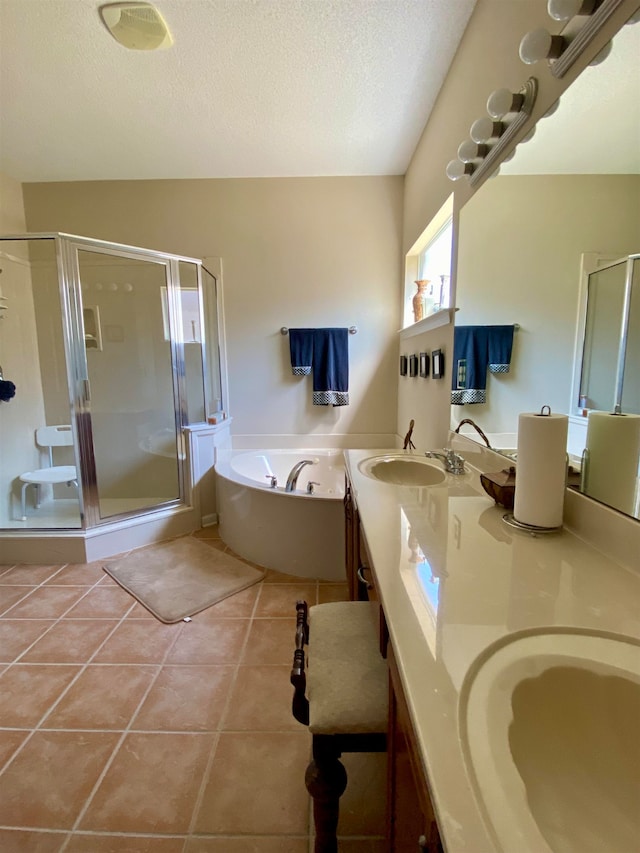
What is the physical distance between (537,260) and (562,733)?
117 centimetres

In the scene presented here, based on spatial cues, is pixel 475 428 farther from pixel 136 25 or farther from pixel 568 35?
pixel 136 25

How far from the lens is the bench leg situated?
0.81 metres

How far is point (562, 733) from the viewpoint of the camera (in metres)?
0.53

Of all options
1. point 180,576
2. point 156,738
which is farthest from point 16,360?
point 156,738

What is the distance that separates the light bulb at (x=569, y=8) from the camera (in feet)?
2.74

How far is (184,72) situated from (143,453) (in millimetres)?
2507

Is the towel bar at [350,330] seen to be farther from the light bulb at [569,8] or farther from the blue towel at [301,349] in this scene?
the light bulb at [569,8]

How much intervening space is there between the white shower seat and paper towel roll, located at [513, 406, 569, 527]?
2.68m

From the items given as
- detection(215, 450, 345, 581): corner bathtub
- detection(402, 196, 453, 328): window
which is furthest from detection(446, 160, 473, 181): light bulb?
detection(215, 450, 345, 581): corner bathtub

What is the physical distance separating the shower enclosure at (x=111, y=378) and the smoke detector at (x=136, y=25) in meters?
1.13

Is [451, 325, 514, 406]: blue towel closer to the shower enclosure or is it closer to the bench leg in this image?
the bench leg

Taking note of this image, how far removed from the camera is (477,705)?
1.54 feet

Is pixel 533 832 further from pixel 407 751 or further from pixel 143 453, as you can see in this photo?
pixel 143 453

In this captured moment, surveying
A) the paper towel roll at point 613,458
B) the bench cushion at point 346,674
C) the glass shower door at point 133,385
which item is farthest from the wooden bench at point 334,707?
the glass shower door at point 133,385
